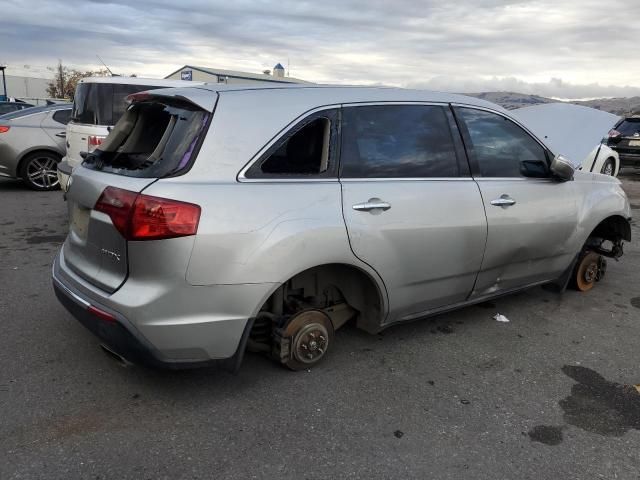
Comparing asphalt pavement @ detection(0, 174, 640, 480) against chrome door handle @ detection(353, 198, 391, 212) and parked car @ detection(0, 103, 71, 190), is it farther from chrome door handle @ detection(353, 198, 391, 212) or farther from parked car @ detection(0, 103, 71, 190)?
parked car @ detection(0, 103, 71, 190)

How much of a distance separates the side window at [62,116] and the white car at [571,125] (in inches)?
309

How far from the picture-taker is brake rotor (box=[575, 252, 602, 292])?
16.0 feet

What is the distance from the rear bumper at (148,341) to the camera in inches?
103

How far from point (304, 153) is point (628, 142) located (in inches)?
571

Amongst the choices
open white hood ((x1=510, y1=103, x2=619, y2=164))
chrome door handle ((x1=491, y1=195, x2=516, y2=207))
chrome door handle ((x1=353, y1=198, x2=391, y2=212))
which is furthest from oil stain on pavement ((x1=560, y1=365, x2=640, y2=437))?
open white hood ((x1=510, y1=103, x2=619, y2=164))

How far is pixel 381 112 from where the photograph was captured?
11.0 feet

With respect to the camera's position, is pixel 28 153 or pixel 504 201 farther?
pixel 28 153

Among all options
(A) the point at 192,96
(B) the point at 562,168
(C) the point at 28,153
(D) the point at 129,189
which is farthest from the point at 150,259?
(C) the point at 28,153

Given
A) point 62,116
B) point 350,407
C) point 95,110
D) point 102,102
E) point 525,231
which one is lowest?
point 350,407

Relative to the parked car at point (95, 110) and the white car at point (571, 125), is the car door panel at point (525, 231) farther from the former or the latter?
the parked car at point (95, 110)

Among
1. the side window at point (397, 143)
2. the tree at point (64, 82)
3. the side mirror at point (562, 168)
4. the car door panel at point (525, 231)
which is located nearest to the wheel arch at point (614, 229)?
the car door panel at point (525, 231)

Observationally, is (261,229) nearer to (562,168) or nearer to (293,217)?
(293,217)

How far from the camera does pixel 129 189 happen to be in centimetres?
263

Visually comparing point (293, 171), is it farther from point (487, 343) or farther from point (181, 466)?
point (487, 343)
